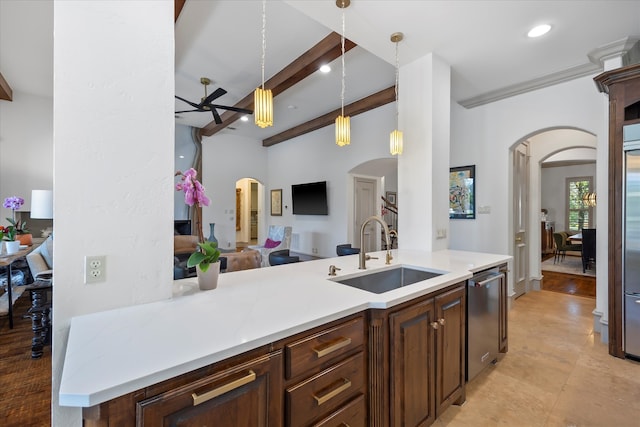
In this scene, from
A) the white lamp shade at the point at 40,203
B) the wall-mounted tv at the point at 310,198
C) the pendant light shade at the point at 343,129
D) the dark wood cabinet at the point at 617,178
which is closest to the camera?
the pendant light shade at the point at 343,129

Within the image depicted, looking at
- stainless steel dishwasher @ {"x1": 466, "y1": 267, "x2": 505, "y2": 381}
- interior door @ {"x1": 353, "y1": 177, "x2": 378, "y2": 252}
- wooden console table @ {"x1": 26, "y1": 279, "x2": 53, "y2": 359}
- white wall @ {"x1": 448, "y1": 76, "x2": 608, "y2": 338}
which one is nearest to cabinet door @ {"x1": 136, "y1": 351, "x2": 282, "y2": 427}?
stainless steel dishwasher @ {"x1": 466, "y1": 267, "x2": 505, "y2": 381}

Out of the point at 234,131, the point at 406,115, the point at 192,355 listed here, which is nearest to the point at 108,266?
the point at 192,355

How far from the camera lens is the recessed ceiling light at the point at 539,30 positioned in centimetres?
253

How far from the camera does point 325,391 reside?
1158 mm

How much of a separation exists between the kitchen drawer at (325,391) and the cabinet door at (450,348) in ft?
2.09

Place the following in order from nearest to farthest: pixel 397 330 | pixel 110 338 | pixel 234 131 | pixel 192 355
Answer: pixel 192 355, pixel 110 338, pixel 397 330, pixel 234 131

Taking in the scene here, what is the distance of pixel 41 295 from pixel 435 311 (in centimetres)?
339

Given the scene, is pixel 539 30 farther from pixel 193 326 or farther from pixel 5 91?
pixel 5 91

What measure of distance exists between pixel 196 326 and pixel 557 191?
1149 centimetres

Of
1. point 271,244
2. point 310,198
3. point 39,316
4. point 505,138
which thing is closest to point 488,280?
point 505,138

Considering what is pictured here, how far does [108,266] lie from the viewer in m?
1.19

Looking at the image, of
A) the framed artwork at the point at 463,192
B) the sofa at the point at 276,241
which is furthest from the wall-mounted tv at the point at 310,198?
the framed artwork at the point at 463,192

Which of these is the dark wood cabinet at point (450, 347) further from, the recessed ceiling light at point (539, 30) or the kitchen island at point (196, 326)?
the recessed ceiling light at point (539, 30)

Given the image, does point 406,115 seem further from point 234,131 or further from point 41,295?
point 234,131
